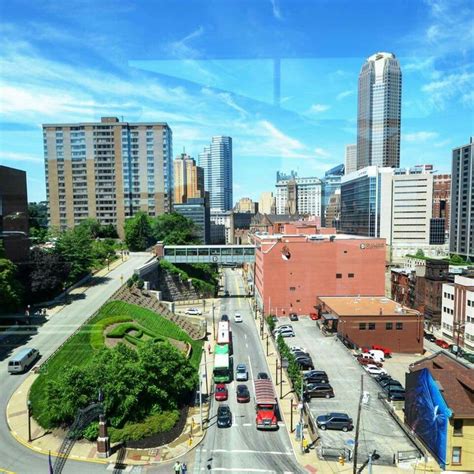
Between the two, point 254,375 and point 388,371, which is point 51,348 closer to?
point 254,375

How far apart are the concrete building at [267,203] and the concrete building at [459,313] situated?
6549 cm

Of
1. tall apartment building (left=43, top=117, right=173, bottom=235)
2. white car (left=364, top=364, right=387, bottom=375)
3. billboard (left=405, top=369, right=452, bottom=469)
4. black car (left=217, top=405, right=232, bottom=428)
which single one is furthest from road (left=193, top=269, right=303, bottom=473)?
tall apartment building (left=43, top=117, right=173, bottom=235)

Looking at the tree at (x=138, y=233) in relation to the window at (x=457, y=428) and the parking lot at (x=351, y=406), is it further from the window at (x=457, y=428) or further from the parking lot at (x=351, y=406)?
the window at (x=457, y=428)

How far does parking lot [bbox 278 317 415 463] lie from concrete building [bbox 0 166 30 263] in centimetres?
1091

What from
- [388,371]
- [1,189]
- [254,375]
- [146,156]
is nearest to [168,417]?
[254,375]

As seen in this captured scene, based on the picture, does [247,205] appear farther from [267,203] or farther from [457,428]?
[457,428]

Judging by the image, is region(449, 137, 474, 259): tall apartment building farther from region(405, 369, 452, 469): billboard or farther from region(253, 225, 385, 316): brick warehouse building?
region(405, 369, 452, 469): billboard

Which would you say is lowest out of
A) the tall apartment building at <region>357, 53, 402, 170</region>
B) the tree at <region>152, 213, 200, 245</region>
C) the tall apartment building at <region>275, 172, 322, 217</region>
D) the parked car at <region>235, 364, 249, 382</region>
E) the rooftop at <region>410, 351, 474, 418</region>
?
the parked car at <region>235, 364, 249, 382</region>

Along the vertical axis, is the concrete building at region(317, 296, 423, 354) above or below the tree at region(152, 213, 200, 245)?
below

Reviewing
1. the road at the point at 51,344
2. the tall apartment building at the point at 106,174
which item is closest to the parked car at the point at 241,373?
the road at the point at 51,344

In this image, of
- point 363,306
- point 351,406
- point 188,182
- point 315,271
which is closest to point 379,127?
point 188,182

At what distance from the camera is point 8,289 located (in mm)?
11617

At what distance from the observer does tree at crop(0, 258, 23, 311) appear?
1152cm

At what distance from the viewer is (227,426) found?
8648mm
